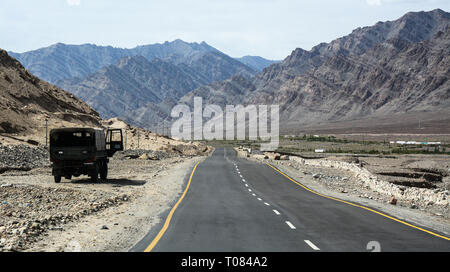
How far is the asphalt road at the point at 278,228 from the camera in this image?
12.7m

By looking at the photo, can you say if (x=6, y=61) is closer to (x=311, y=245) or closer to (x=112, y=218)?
(x=112, y=218)

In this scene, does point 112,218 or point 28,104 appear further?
point 28,104

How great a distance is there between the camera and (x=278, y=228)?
52.0 ft

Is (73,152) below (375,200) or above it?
above

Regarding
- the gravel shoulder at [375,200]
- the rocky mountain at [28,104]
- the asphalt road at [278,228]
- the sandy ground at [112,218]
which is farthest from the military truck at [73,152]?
the rocky mountain at [28,104]

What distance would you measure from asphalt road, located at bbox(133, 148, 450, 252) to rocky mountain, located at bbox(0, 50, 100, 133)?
43.4m

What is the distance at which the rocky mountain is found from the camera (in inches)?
2525

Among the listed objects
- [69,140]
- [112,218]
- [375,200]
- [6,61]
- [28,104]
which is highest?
[6,61]

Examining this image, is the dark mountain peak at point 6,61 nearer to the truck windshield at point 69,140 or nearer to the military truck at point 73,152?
the truck windshield at point 69,140

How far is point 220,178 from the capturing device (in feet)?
127

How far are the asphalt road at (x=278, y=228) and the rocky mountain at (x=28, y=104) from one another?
43.4 meters

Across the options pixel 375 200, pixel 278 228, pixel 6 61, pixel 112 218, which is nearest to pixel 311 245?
pixel 278 228

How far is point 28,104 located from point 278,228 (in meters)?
67.5
